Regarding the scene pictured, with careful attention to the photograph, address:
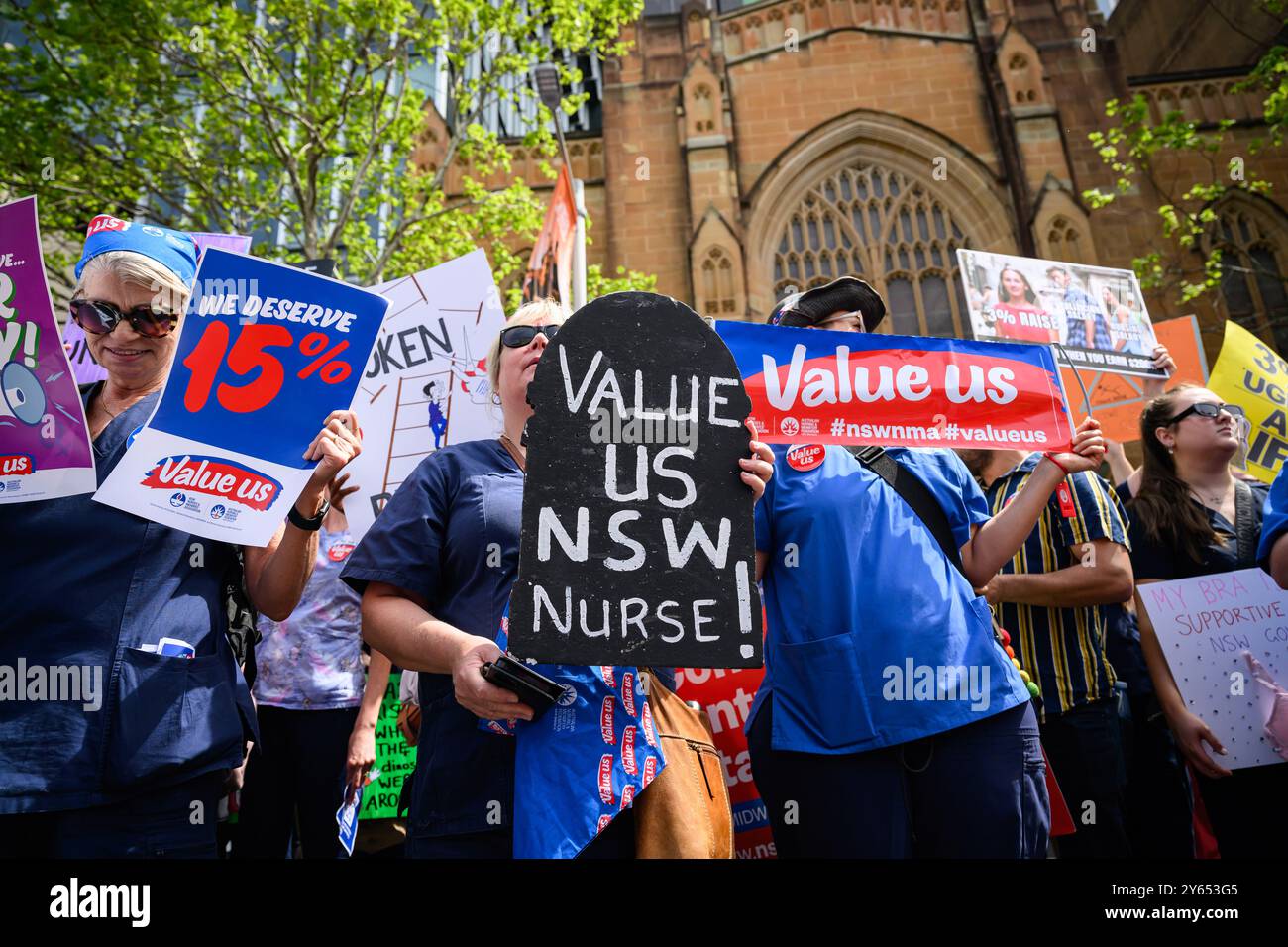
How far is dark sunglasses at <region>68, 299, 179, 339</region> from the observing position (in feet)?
6.95

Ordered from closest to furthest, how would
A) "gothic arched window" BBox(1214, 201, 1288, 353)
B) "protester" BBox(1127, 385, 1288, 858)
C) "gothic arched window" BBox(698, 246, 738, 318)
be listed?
"protester" BBox(1127, 385, 1288, 858) → "gothic arched window" BBox(698, 246, 738, 318) → "gothic arched window" BBox(1214, 201, 1288, 353)

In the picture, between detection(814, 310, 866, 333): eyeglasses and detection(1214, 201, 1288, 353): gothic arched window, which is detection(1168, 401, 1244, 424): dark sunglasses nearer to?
detection(814, 310, 866, 333): eyeglasses

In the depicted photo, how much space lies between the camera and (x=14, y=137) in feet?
31.0

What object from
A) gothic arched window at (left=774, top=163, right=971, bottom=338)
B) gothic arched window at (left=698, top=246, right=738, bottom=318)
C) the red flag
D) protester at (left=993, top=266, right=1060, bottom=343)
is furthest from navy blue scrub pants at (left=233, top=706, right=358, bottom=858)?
gothic arched window at (left=774, top=163, right=971, bottom=338)

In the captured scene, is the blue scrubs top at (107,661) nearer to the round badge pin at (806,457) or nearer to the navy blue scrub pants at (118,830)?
the navy blue scrub pants at (118,830)

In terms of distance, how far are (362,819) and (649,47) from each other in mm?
18145

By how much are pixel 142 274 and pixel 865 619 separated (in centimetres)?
209

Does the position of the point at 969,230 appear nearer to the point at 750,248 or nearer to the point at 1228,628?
the point at 750,248

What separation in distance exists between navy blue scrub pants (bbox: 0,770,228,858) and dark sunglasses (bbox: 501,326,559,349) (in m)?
1.30

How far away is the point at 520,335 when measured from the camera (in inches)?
86.9

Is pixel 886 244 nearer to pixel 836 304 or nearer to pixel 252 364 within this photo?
pixel 836 304

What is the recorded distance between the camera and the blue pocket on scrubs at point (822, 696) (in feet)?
6.88

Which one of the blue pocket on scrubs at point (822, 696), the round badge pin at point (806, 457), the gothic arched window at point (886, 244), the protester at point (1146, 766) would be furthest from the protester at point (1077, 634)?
the gothic arched window at point (886, 244)
